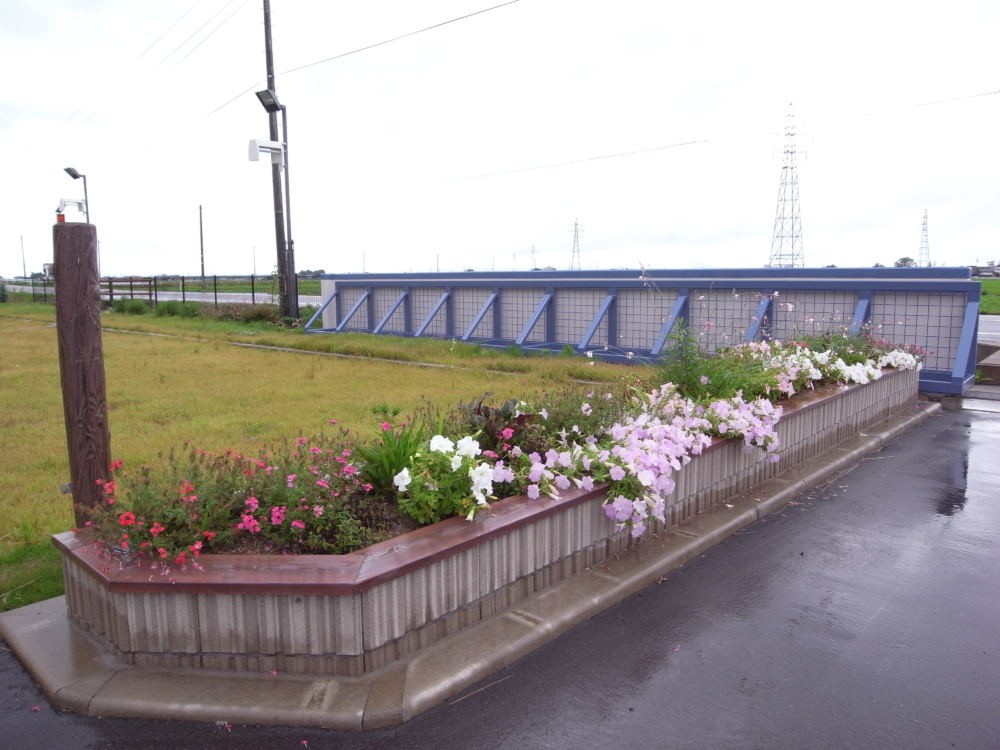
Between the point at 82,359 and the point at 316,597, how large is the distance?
1899mm

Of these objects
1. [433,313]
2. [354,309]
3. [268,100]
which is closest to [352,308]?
[354,309]

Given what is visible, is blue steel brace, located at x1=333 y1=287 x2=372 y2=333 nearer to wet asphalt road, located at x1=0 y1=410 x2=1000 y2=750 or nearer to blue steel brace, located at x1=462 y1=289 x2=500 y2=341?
blue steel brace, located at x1=462 y1=289 x2=500 y2=341

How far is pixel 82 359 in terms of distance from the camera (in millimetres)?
3939

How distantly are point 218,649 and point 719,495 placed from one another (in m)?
3.56

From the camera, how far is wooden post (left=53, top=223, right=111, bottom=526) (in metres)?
3.89

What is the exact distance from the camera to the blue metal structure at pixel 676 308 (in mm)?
10547

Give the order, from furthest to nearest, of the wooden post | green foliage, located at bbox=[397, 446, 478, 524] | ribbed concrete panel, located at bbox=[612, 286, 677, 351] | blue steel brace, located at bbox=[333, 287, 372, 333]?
blue steel brace, located at bbox=[333, 287, 372, 333], ribbed concrete panel, located at bbox=[612, 286, 677, 351], the wooden post, green foliage, located at bbox=[397, 446, 478, 524]

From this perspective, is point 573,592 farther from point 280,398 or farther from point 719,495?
point 280,398

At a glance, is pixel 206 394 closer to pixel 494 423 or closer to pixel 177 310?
pixel 494 423

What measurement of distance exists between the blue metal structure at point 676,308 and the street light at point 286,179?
231 cm

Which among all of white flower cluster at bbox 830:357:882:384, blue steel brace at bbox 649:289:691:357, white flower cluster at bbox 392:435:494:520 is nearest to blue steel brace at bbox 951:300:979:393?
white flower cluster at bbox 830:357:882:384

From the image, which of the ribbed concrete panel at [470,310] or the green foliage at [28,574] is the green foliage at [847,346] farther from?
the ribbed concrete panel at [470,310]

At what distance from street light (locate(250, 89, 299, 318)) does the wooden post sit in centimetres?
1652

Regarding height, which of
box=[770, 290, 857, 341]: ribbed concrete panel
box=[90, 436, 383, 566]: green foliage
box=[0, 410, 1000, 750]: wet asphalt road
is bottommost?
box=[0, 410, 1000, 750]: wet asphalt road
